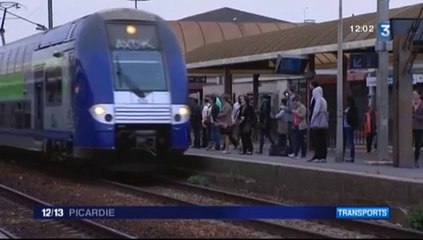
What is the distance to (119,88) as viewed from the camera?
1861 cm

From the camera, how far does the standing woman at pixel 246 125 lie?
2414cm

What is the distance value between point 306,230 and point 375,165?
6.87 m

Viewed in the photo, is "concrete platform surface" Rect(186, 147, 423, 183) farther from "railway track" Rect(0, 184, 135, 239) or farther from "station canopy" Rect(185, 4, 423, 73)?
"railway track" Rect(0, 184, 135, 239)

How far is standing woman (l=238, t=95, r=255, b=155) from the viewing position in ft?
79.2

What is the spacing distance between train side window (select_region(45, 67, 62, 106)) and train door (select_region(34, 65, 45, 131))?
500mm

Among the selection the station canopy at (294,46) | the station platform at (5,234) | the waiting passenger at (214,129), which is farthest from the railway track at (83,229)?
the waiting passenger at (214,129)

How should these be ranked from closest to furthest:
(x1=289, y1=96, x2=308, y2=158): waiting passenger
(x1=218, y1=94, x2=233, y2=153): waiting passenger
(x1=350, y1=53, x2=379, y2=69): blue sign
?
(x1=350, y1=53, x2=379, y2=69): blue sign
(x1=289, y1=96, x2=308, y2=158): waiting passenger
(x1=218, y1=94, x2=233, y2=153): waiting passenger

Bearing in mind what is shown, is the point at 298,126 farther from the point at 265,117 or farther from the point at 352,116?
the point at 265,117

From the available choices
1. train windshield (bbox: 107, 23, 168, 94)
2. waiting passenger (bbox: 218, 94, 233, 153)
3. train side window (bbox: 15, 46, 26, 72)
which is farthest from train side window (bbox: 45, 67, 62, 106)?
waiting passenger (bbox: 218, 94, 233, 153)

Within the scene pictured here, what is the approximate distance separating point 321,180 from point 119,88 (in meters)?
4.55

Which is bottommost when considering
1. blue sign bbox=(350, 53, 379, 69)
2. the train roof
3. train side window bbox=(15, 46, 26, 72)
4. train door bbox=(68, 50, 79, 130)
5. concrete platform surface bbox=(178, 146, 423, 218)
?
concrete platform surface bbox=(178, 146, 423, 218)

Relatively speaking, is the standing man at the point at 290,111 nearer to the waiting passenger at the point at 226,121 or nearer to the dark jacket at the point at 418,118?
the waiting passenger at the point at 226,121

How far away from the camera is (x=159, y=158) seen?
19.4 metres

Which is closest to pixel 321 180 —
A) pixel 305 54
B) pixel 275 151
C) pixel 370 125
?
pixel 275 151
